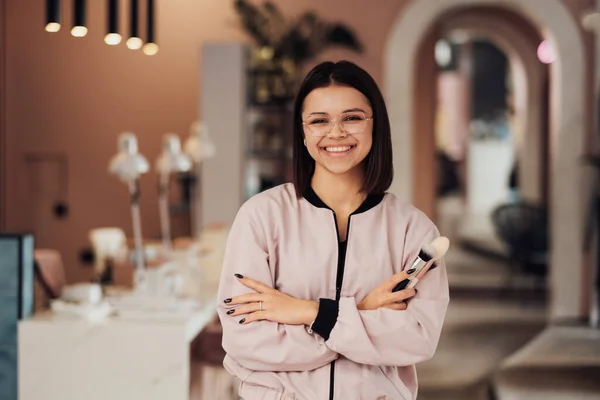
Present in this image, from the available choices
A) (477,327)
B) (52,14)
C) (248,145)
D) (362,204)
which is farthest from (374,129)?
(477,327)

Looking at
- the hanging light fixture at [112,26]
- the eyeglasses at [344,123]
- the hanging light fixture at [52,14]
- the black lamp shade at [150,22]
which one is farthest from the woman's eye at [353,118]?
the black lamp shade at [150,22]

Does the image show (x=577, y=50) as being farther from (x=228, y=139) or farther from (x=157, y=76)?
(x=157, y=76)

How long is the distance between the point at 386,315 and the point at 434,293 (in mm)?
117

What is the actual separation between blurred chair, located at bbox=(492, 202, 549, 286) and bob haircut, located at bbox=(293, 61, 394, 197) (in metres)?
8.03

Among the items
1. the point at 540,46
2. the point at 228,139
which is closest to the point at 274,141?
the point at 228,139

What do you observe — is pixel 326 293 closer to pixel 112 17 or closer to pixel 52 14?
pixel 52 14

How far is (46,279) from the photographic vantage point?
4.25 metres

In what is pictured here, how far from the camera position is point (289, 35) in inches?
289

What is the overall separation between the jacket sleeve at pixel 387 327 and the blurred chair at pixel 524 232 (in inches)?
318

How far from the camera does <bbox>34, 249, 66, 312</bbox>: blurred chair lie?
13.7 feet

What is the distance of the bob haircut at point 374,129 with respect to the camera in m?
1.85

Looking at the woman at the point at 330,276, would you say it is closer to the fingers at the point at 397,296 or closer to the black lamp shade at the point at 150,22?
the fingers at the point at 397,296

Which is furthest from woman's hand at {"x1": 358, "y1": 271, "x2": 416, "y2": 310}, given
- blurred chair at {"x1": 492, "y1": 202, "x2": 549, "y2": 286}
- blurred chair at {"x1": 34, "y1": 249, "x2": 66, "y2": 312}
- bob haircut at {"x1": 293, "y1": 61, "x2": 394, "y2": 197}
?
blurred chair at {"x1": 492, "y1": 202, "x2": 549, "y2": 286}

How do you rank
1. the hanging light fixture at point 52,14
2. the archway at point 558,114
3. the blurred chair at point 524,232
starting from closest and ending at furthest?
the hanging light fixture at point 52,14, the archway at point 558,114, the blurred chair at point 524,232
